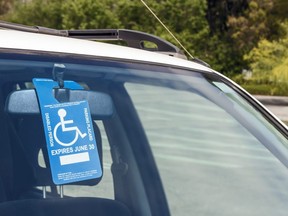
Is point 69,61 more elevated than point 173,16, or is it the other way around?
point 69,61

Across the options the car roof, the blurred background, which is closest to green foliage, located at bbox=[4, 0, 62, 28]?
the blurred background

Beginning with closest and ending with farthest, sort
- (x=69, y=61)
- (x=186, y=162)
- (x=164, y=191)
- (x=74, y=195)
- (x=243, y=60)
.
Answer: (x=69, y=61) < (x=74, y=195) < (x=164, y=191) < (x=186, y=162) < (x=243, y=60)

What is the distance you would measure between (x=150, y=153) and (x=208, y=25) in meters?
32.1

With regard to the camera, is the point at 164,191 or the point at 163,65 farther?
the point at 164,191

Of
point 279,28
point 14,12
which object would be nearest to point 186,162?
point 279,28

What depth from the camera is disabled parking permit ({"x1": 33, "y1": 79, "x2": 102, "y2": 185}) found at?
209 cm

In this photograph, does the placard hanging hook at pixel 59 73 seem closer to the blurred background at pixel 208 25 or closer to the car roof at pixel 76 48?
the car roof at pixel 76 48

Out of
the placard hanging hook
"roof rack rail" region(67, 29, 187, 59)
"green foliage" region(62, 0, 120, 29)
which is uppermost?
"roof rack rail" region(67, 29, 187, 59)

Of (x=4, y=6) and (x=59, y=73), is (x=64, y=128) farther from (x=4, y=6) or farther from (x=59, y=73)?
(x=4, y=6)

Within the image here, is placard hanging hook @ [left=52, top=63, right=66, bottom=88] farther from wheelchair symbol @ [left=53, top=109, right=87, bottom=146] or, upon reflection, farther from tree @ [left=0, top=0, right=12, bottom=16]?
tree @ [left=0, top=0, right=12, bottom=16]

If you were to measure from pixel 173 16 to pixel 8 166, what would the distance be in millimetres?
29412

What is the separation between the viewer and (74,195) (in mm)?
2348

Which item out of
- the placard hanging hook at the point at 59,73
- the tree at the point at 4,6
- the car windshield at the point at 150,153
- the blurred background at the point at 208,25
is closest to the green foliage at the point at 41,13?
the blurred background at the point at 208,25

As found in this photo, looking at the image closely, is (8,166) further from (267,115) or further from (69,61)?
(267,115)
